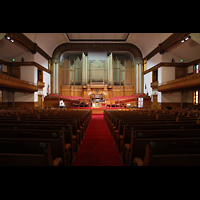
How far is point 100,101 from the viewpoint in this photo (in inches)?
645

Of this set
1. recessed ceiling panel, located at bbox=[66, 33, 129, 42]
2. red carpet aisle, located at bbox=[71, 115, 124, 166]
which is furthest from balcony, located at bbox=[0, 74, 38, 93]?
red carpet aisle, located at bbox=[71, 115, 124, 166]

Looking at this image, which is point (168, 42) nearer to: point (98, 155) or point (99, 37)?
point (99, 37)

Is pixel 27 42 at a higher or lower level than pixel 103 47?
lower

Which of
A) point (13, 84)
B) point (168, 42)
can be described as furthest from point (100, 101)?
point (168, 42)

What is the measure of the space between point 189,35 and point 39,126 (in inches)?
506

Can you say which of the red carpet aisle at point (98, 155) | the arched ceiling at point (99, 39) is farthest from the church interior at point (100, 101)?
the arched ceiling at point (99, 39)

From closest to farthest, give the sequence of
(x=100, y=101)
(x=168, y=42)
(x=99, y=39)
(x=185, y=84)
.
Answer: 1. (x=185, y=84)
2. (x=168, y=42)
3. (x=100, y=101)
4. (x=99, y=39)

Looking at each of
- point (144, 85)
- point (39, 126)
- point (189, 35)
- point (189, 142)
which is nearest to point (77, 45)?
point (144, 85)

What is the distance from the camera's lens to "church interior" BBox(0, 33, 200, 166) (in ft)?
5.60

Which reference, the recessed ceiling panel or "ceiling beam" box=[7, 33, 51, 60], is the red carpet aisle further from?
the recessed ceiling panel

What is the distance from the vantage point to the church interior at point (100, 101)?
1.71 meters

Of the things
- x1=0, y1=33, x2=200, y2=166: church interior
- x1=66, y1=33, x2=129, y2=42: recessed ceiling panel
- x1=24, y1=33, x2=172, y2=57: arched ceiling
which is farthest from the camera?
x1=66, y1=33, x2=129, y2=42: recessed ceiling panel

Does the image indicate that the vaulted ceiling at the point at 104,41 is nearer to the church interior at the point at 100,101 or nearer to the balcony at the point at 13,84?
the church interior at the point at 100,101

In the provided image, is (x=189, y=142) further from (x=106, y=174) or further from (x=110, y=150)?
(x=110, y=150)
